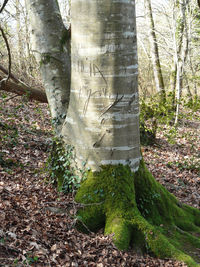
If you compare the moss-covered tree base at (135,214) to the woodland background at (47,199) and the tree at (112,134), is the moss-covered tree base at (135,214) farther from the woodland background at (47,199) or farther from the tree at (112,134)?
the woodland background at (47,199)

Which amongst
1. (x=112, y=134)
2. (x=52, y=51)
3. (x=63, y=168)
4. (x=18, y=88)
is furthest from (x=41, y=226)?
(x=18, y=88)

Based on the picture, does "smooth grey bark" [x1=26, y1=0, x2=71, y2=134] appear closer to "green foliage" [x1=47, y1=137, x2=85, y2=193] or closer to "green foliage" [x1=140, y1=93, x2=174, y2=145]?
"green foliage" [x1=47, y1=137, x2=85, y2=193]

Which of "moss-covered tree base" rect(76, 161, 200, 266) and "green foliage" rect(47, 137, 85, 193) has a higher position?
"green foliage" rect(47, 137, 85, 193)

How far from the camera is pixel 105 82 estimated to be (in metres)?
3.36

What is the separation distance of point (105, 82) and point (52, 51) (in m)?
1.22

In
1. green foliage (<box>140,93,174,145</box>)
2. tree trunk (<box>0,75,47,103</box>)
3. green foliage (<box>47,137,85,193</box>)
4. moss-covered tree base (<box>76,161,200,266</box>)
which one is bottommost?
moss-covered tree base (<box>76,161,200,266</box>)

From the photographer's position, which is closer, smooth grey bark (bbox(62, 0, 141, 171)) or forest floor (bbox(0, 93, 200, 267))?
forest floor (bbox(0, 93, 200, 267))

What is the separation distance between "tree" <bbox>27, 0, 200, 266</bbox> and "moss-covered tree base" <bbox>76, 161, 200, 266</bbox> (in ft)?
0.04

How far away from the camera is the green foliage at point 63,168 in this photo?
12.4 ft

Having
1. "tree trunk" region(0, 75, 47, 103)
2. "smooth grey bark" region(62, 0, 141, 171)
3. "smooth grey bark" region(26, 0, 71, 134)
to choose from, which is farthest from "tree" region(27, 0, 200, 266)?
"tree trunk" region(0, 75, 47, 103)

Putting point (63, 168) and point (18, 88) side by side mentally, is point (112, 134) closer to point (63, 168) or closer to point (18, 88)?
point (63, 168)

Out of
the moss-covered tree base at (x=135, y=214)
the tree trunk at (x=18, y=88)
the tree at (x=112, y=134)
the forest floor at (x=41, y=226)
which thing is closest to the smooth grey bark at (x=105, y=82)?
the tree at (x=112, y=134)

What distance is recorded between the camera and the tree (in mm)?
3252

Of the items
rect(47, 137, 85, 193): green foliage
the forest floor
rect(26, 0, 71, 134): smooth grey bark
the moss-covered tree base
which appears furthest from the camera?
rect(26, 0, 71, 134): smooth grey bark
